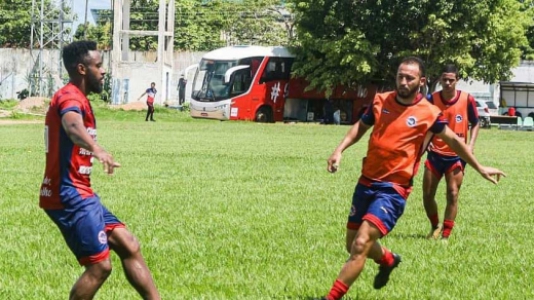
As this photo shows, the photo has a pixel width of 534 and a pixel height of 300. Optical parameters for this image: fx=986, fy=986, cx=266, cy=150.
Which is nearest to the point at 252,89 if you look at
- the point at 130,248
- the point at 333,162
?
the point at 333,162

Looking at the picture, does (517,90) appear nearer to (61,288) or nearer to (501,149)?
(501,149)

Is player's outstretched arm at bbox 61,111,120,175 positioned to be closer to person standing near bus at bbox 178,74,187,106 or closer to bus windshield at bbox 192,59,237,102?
bus windshield at bbox 192,59,237,102

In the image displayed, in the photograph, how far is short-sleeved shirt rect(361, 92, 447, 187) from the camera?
7.65 meters

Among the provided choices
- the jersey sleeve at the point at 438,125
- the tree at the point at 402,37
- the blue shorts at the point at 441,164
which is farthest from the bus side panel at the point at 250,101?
the jersey sleeve at the point at 438,125

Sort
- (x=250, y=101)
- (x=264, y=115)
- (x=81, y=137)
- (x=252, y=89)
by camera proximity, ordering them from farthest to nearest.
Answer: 1. (x=264, y=115)
2. (x=252, y=89)
3. (x=250, y=101)
4. (x=81, y=137)

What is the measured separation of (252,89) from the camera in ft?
183

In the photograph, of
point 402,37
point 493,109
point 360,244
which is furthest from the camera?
point 493,109

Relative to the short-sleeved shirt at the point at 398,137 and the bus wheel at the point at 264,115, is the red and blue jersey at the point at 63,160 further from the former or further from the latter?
the bus wheel at the point at 264,115

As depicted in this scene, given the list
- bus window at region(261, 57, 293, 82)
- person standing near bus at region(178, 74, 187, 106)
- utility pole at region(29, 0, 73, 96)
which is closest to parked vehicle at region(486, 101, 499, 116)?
bus window at region(261, 57, 293, 82)

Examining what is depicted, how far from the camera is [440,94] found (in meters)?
11.5

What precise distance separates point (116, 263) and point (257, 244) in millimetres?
1857

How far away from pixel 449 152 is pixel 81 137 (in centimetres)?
650

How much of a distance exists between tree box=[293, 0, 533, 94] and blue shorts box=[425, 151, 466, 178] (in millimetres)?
43204

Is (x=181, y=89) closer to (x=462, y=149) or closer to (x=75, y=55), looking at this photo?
(x=462, y=149)
